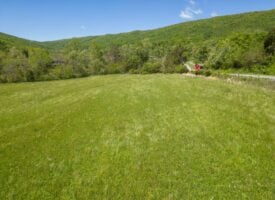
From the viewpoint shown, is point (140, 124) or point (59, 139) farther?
point (140, 124)

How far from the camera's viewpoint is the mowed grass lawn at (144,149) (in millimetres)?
10102

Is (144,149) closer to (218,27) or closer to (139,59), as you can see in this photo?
(139,59)

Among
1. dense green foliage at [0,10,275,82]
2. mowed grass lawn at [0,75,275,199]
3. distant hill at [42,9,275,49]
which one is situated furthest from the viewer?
distant hill at [42,9,275,49]

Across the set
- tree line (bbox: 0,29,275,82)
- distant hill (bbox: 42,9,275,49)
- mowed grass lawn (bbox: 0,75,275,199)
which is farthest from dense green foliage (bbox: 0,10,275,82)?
mowed grass lawn (bbox: 0,75,275,199)

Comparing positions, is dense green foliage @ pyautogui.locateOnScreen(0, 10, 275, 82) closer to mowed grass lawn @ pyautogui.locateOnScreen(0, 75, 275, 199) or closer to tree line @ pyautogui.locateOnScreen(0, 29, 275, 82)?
tree line @ pyautogui.locateOnScreen(0, 29, 275, 82)

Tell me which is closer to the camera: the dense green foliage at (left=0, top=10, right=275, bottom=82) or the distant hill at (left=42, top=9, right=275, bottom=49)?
the dense green foliage at (left=0, top=10, right=275, bottom=82)

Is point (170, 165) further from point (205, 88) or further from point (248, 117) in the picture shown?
point (205, 88)

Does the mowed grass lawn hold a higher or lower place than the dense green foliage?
higher

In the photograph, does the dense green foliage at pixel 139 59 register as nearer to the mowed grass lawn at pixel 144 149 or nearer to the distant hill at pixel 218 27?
the distant hill at pixel 218 27

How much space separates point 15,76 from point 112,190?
62917 millimetres

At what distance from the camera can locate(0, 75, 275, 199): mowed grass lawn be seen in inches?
398

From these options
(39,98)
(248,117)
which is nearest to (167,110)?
(248,117)

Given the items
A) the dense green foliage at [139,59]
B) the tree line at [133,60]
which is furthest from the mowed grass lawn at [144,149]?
the tree line at [133,60]

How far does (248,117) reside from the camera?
1555cm
